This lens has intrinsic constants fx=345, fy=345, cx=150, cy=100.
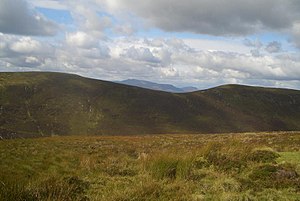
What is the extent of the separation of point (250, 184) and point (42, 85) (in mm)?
141027

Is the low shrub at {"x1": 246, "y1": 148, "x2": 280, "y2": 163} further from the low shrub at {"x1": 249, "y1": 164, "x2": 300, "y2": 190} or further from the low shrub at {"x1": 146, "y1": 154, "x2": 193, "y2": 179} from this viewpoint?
the low shrub at {"x1": 146, "y1": 154, "x2": 193, "y2": 179}

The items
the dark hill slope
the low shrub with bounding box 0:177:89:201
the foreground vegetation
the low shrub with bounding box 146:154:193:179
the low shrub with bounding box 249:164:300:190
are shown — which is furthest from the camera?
the dark hill slope

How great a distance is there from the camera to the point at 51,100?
130m

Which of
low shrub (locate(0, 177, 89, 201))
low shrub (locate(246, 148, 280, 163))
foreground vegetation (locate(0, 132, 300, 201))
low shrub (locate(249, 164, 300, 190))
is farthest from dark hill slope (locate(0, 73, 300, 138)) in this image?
low shrub (locate(0, 177, 89, 201))

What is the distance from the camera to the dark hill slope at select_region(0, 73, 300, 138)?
4483 inches

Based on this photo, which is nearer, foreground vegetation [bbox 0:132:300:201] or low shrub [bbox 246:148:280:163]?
foreground vegetation [bbox 0:132:300:201]

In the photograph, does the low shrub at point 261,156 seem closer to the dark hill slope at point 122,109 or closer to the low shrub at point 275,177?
the low shrub at point 275,177

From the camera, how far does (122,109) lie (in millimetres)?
133500

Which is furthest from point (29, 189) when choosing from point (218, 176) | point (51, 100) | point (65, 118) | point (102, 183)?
point (51, 100)

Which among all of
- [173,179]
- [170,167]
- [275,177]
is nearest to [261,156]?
[275,177]

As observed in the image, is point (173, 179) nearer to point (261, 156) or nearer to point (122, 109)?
point (261, 156)

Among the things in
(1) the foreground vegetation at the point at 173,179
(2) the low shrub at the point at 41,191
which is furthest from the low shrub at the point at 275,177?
(2) the low shrub at the point at 41,191

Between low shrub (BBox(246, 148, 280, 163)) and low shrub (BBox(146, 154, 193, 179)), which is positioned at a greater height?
low shrub (BBox(146, 154, 193, 179))

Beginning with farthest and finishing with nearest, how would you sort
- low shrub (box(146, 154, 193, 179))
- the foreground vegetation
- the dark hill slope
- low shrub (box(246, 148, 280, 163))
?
the dark hill slope
low shrub (box(246, 148, 280, 163))
low shrub (box(146, 154, 193, 179))
the foreground vegetation
